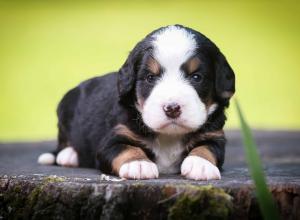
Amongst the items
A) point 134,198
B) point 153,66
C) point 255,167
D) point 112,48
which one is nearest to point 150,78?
point 153,66

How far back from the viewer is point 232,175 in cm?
519

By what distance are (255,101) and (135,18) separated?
13.3 ft

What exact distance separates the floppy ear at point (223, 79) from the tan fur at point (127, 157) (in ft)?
2.36

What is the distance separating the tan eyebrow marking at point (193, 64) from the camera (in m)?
5.16

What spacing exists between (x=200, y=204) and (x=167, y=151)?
1.34 meters

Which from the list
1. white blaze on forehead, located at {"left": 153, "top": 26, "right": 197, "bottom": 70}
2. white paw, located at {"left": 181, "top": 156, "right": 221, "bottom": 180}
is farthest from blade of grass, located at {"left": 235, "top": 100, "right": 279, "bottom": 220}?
white blaze on forehead, located at {"left": 153, "top": 26, "right": 197, "bottom": 70}

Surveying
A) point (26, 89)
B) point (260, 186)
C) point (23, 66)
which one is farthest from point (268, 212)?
point (23, 66)

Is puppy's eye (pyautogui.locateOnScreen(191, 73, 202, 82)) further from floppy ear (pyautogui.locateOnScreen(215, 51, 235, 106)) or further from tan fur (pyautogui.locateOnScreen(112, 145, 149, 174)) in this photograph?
tan fur (pyautogui.locateOnScreen(112, 145, 149, 174))

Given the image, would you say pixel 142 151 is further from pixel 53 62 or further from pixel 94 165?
pixel 53 62

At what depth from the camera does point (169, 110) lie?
4.89 metres

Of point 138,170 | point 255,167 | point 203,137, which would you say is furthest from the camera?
point 203,137

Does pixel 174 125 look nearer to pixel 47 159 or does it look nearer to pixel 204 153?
pixel 204 153

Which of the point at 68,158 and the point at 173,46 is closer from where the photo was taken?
the point at 173,46

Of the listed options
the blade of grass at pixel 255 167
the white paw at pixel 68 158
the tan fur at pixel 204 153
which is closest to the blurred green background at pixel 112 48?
the white paw at pixel 68 158
